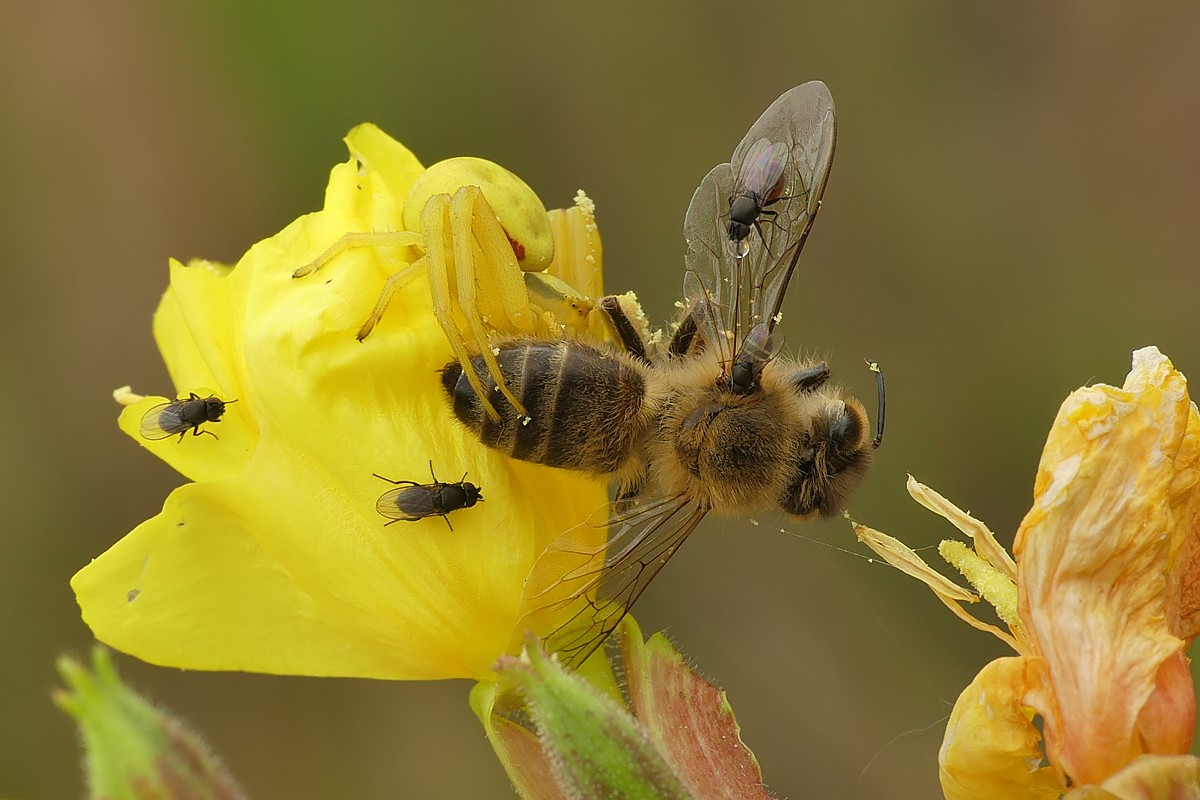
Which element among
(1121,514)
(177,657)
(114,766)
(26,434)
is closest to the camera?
(114,766)

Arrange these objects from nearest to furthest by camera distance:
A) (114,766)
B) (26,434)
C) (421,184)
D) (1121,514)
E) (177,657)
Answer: (114,766)
(1121,514)
(177,657)
(421,184)
(26,434)

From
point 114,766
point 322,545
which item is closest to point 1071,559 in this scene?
point 322,545

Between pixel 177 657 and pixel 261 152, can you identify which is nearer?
pixel 177 657

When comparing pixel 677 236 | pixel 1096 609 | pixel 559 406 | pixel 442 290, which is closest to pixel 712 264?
pixel 559 406

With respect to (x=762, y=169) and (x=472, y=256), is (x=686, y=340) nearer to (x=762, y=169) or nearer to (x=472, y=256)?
(x=762, y=169)

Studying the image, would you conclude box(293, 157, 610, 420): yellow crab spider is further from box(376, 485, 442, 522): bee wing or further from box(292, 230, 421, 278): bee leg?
box(376, 485, 442, 522): bee wing

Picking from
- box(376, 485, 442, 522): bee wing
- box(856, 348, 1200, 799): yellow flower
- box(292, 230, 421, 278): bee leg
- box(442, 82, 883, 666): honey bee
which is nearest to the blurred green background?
box(442, 82, 883, 666): honey bee

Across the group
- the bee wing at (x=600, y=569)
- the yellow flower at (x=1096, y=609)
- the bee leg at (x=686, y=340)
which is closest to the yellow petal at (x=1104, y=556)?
the yellow flower at (x=1096, y=609)

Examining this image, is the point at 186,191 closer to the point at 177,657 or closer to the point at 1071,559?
the point at 177,657
